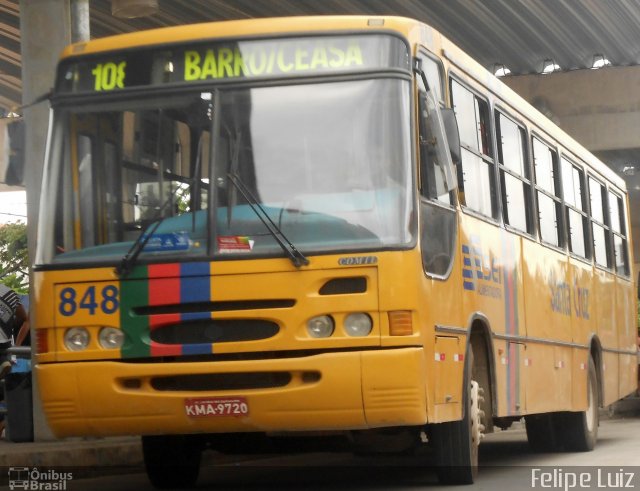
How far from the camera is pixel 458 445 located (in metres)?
10.2

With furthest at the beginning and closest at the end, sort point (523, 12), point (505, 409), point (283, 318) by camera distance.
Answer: point (523, 12) → point (505, 409) → point (283, 318)

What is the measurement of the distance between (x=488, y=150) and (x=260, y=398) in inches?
136

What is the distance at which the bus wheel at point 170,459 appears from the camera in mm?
10914

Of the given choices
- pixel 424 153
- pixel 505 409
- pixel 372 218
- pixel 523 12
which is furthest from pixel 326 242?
pixel 523 12

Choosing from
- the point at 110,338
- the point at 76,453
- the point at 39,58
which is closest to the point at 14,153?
the point at 110,338

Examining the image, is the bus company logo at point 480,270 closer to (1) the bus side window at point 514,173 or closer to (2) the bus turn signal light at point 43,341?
(1) the bus side window at point 514,173

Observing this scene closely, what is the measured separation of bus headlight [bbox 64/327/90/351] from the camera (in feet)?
31.1

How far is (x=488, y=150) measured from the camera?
11734 millimetres

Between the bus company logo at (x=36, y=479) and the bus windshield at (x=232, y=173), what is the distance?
215cm

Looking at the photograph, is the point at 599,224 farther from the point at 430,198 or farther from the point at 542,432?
the point at 430,198

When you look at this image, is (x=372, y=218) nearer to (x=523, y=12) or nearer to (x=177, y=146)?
(x=177, y=146)

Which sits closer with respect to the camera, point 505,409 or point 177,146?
point 177,146

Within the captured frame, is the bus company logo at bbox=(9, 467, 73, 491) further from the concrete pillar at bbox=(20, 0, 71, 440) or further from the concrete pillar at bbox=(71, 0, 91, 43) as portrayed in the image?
the concrete pillar at bbox=(71, 0, 91, 43)

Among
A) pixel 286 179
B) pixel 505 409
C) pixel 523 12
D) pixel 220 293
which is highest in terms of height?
pixel 523 12
